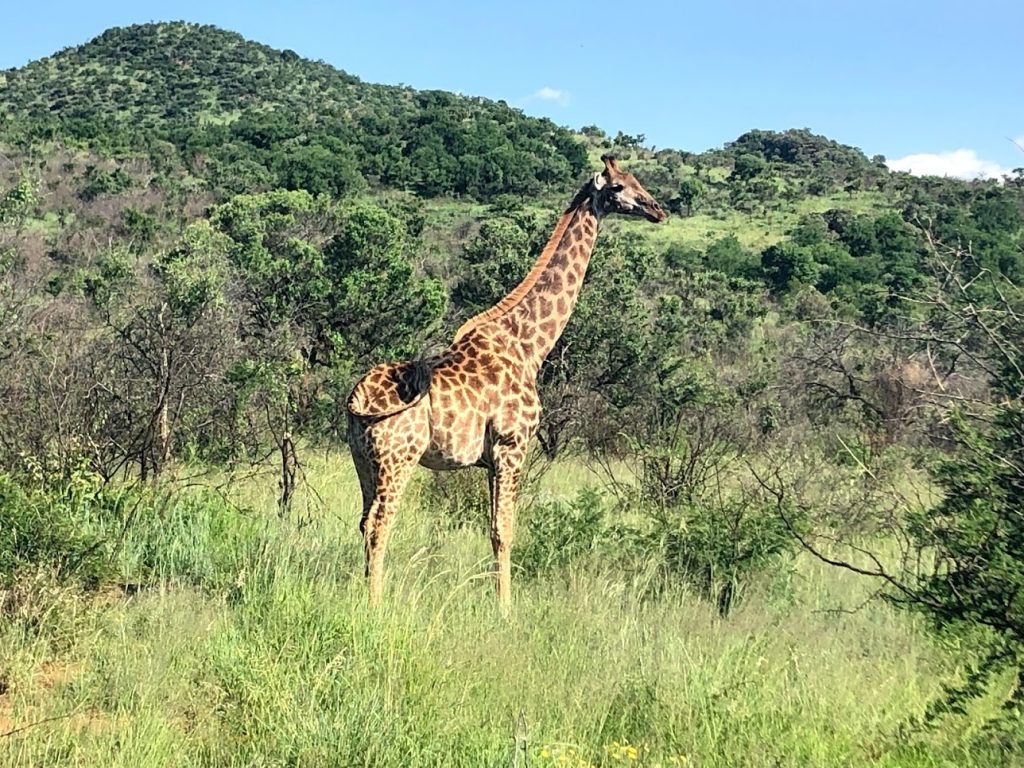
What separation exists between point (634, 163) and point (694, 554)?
164 ft

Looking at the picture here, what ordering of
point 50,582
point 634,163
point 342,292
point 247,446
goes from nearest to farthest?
point 50,582 → point 247,446 → point 342,292 → point 634,163

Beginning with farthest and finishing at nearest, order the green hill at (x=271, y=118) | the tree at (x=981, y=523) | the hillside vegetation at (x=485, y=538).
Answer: the green hill at (x=271, y=118) → the tree at (x=981, y=523) → the hillside vegetation at (x=485, y=538)

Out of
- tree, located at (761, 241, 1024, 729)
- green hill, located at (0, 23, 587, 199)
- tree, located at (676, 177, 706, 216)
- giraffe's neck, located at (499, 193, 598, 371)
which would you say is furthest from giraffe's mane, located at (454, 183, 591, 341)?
Answer: tree, located at (676, 177, 706, 216)

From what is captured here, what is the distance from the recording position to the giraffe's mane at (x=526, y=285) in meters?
6.42

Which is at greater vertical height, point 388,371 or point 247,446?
point 388,371

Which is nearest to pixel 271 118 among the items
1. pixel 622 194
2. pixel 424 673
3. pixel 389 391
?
pixel 622 194

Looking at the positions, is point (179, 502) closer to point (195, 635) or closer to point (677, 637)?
point (195, 635)

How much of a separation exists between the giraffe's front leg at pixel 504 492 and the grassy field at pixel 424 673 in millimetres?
256

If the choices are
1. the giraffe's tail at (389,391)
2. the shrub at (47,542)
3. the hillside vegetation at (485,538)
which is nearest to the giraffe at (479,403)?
the giraffe's tail at (389,391)

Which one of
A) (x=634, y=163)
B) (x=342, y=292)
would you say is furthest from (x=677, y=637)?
(x=634, y=163)

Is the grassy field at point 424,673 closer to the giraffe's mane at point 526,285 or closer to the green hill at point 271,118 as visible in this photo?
the giraffe's mane at point 526,285

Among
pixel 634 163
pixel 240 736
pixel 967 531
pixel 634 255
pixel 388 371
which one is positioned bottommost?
pixel 240 736

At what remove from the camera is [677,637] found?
5156 mm

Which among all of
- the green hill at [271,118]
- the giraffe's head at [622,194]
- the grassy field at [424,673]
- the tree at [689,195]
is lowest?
the grassy field at [424,673]
